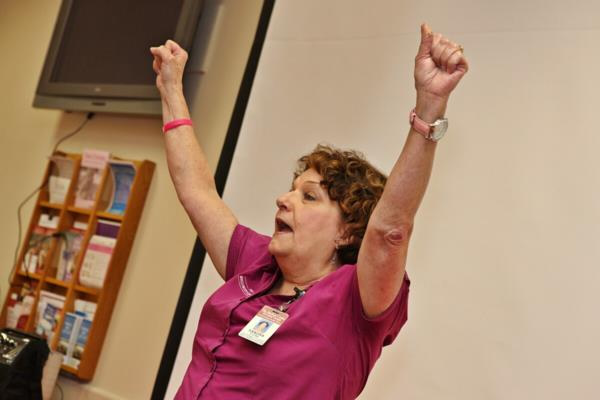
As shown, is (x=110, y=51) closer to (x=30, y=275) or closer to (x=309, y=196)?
(x=30, y=275)

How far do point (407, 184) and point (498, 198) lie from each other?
87 cm

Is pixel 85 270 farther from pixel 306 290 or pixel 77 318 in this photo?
pixel 306 290

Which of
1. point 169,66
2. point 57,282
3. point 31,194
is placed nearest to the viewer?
point 169,66

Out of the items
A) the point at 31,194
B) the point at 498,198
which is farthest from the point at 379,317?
the point at 31,194

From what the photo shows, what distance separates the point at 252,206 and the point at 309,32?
26.2 inches

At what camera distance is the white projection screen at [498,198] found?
6.13ft

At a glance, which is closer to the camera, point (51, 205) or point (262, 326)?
point (262, 326)

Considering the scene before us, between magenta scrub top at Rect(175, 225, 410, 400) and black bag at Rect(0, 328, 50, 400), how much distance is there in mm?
1686

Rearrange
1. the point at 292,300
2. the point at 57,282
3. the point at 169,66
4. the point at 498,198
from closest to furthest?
the point at 292,300 < the point at 169,66 < the point at 498,198 < the point at 57,282

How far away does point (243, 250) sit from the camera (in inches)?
71.5

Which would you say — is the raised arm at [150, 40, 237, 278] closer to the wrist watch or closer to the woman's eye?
the woman's eye

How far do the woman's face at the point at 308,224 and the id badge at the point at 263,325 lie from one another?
0.15 m

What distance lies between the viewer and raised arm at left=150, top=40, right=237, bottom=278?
1.82 metres

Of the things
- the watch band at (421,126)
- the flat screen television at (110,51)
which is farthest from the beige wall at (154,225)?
the watch band at (421,126)
